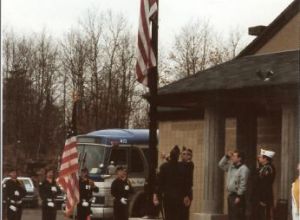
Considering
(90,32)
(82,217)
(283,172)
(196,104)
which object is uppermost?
(90,32)

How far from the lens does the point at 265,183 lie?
40.0 feet

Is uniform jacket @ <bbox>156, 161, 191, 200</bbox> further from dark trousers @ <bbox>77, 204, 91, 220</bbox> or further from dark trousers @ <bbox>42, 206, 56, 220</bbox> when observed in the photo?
dark trousers @ <bbox>77, 204, 91, 220</bbox>

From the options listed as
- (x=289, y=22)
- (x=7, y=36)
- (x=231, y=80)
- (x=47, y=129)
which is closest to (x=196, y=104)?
(x=231, y=80)

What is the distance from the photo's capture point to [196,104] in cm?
1578

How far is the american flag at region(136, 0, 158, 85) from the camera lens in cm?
1110

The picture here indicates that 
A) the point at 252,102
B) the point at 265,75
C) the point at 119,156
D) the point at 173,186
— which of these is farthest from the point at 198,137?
the point at 173,186

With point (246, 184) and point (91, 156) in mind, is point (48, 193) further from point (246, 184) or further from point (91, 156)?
point (91, 156)

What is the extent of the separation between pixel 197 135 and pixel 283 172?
16.6 ft

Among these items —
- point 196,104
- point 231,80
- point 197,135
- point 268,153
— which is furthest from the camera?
point 197,135

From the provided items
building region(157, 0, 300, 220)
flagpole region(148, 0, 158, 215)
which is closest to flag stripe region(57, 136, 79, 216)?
flagpole region(148, 0, 158, 215)

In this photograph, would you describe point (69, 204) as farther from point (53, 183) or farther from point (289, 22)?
point (289, 22)

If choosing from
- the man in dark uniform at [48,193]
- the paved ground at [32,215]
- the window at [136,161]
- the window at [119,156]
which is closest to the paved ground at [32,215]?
the paved ground at [32,215]

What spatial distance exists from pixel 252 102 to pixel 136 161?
11.2ft

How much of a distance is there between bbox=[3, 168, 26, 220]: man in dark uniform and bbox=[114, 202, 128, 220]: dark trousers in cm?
197
